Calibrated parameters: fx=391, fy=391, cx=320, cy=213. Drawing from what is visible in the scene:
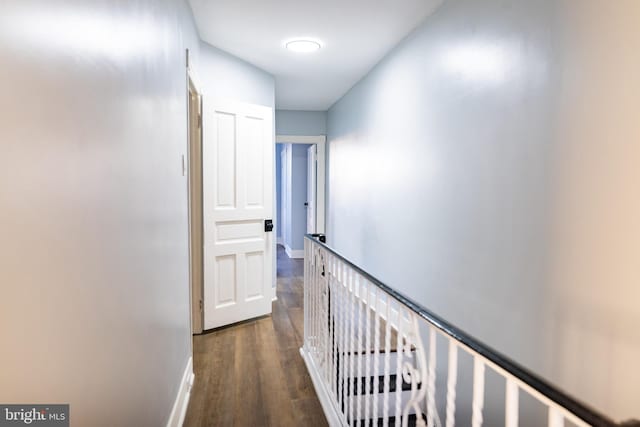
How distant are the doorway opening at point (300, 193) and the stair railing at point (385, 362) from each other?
11.0 ft

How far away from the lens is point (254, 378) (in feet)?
8.76

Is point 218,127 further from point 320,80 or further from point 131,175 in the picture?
point 131,175

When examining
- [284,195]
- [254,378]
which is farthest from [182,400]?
[284,195]

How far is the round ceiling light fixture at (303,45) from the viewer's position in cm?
327

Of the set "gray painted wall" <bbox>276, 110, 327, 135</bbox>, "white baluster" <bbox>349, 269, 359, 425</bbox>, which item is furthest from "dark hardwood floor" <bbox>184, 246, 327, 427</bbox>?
"gray painted wall" <bbox>276, 110, 327, 135</bbox>

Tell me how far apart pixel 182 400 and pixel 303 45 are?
9.21 feet

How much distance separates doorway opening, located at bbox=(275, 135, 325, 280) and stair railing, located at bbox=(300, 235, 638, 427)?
11.0ft

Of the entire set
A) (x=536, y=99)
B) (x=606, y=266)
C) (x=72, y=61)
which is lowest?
(x=606, y=266)

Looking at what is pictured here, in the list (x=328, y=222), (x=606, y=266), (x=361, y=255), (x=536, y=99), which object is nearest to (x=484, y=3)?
(x=536, y=99)

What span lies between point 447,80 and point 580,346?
5.70 feet

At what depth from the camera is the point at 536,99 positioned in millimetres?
1751

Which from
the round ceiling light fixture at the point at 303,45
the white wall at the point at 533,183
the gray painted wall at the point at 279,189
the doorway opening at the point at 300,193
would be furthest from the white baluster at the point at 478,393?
the gray painted wall at the point at 279,189

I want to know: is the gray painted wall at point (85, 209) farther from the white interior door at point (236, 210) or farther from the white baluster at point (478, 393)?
the white interior door at point (236, 210)

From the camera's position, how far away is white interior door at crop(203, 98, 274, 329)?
3365 millimetres
